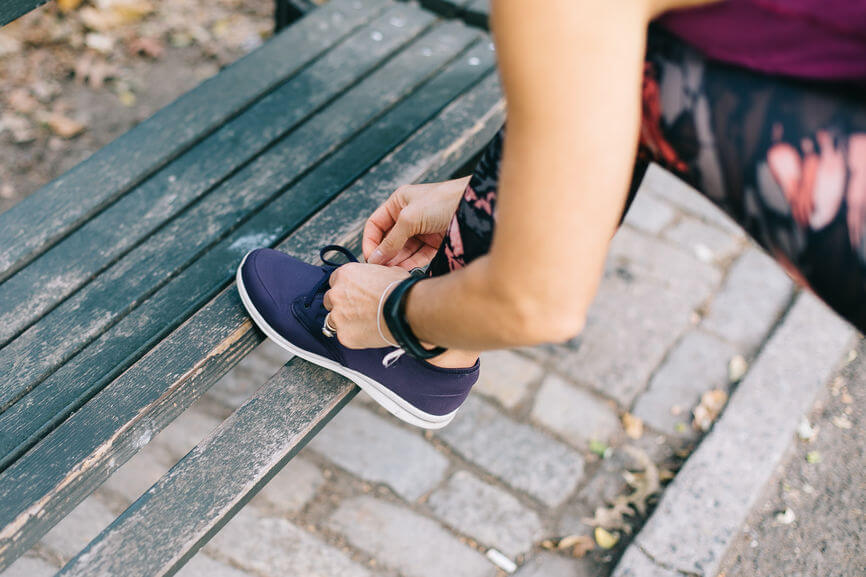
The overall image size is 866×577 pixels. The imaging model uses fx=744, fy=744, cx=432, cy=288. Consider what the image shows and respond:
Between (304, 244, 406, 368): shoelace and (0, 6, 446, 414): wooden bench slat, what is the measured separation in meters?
0.26

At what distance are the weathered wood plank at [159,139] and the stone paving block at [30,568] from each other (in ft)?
2.42

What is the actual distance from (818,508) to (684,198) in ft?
4.23

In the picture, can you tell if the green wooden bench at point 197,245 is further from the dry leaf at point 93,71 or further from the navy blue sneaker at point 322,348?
the dry leaf at point 93,71

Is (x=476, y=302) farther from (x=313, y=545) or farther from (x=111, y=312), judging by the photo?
(x=313, y=545)

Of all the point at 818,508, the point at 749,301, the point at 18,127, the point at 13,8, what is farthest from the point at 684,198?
the point at 18,127

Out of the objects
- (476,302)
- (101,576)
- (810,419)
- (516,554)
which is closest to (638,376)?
(810,419)

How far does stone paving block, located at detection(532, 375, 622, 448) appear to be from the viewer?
7.15ft

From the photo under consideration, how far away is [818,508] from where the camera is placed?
2.03 metres

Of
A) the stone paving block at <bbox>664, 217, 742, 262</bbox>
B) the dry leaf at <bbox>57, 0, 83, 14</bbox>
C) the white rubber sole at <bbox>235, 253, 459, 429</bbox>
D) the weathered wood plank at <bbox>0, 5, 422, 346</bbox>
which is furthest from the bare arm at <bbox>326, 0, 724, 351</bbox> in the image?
the dry leaf at <bbox>57, 0, 83, 14</bbox>

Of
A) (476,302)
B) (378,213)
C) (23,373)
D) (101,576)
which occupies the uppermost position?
(476,302)

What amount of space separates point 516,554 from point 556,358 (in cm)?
66

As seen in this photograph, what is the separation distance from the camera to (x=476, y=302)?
3.35 feet

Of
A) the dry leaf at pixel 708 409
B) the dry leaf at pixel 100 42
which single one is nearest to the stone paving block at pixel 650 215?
the dry leaf at pixel 708 409

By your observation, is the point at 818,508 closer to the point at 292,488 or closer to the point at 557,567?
the point at 557,567
